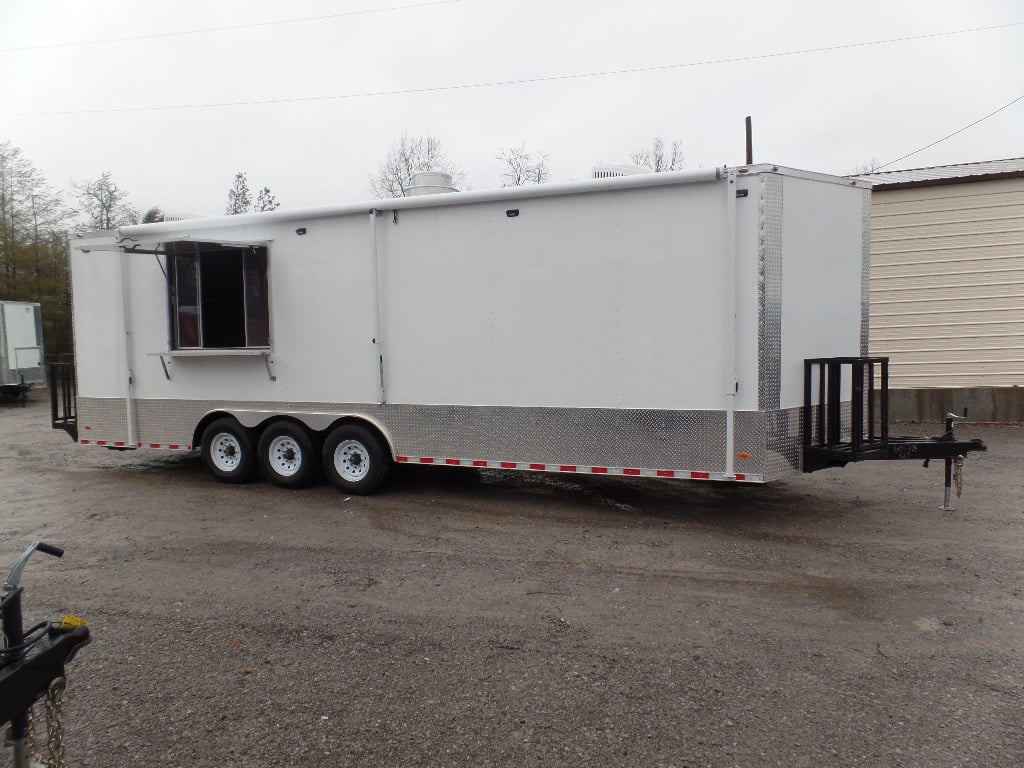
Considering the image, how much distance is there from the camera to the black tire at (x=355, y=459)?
25.5ft

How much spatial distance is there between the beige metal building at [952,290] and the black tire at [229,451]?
10.4 m

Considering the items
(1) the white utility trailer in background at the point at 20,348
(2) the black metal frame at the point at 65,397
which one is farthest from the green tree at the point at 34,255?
(2) the black metal frame at the point at 65,397

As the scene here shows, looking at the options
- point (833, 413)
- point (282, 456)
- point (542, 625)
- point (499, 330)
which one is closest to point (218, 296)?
point (282, 456)

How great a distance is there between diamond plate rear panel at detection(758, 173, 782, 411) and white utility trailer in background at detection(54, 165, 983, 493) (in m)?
0.02

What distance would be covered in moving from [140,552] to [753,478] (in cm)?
503

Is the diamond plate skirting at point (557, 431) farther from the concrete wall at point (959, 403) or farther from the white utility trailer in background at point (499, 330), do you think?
the concrete wall at point (959, 403)

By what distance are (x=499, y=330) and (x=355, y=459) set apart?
215cm

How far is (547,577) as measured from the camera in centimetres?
542

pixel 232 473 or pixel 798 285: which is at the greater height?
pixel 798 285

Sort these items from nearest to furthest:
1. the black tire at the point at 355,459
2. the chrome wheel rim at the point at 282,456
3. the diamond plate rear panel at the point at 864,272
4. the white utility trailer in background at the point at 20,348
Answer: the diamond plate rear panel at the point at 864,272 → the black tire at the point at 355,459 → the chrome wheel rim at the point at 282,456 → the white utility trailer in background at the point at 20,348

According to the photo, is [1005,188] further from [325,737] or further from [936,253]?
[325,737]

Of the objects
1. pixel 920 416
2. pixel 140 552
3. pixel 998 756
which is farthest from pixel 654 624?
pixel 920 416

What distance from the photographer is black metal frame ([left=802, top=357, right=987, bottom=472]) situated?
20.9 feet

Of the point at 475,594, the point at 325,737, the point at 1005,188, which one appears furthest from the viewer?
the point at 1005,188
